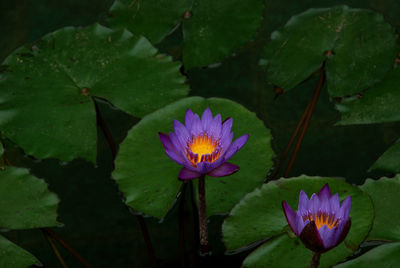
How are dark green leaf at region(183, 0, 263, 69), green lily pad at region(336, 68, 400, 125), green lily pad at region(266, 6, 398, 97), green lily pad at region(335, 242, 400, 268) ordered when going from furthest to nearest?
dark green leaf at region(183, 0, 263, 69)
green lily pad at region(266, 6, 398, 97)
green lily pad at region(336, 68, 400, 125)
green lily pad at region(335, 242, 400, 268)

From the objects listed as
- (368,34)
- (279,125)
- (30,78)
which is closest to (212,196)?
(279,125)

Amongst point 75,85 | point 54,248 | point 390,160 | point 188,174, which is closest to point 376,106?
point 390,160

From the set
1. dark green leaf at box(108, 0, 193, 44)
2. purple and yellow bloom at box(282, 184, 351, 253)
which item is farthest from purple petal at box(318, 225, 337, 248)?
dark green leaf at box(108, 0, 193, 44)

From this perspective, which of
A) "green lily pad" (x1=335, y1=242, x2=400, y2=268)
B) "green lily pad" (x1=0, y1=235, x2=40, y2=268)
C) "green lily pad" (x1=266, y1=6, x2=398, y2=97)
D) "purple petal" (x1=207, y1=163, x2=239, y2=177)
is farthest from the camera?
"green lily pad" (x1=266, y1=6, x2=398, y2=97)

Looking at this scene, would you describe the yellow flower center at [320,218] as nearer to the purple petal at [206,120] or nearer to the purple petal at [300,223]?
the purple petal at [300,223]

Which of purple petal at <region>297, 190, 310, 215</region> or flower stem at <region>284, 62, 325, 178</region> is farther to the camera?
flower stem at <region>284, 62, 325, 178</region>

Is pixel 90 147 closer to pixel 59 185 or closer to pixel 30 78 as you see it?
pixel 59 185

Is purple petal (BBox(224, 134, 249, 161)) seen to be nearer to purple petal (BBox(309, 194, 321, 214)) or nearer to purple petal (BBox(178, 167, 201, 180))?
purple petal (BBox(178, 167, 201, 180))

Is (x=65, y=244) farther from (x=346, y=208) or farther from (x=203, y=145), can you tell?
(x=346, y=208)

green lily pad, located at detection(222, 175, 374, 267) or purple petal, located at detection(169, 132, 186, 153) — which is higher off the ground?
purple petal, located at detection(169, 132, 186, 153)
